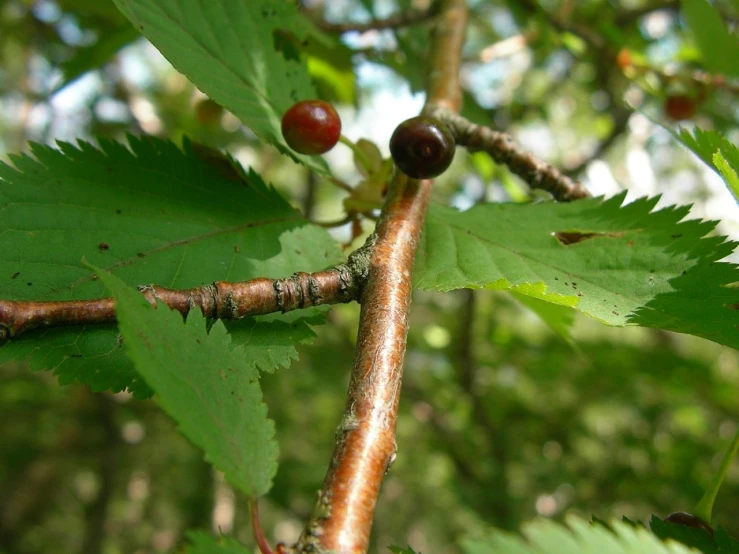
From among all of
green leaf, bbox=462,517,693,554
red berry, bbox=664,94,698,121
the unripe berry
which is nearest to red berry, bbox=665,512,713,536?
green leaf, bbox=462,517,693,554

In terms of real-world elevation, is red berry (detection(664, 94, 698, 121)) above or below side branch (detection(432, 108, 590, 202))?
below

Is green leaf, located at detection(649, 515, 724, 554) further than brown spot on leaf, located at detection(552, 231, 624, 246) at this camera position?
No

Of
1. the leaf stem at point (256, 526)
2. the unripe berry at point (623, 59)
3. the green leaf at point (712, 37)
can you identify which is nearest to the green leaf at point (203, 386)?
the leaf stem at point (256, 526)

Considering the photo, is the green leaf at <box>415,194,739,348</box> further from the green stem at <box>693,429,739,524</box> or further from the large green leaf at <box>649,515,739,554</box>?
the large green leaf at <box>649,515,739,554</box>

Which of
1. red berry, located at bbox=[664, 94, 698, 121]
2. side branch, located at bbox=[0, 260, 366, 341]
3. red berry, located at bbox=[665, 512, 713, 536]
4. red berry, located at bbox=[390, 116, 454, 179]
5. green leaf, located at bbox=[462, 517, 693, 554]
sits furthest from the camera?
red berry, located at bbox=[664, 94, 698, 121]

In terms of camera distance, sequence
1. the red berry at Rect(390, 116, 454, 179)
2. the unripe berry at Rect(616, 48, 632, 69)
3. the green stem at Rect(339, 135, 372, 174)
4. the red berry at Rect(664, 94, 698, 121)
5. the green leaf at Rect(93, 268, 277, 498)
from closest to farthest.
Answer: the green leaf at Rect(93, 268, 277, 498), the red berry at Rect(390, 116, 454, 179), the green stem at Rect(339, 135, 372, 174), the unripe berry at Rect(616, 48, 632, 69), the red berry at Rect(664, 94, 698, 121)

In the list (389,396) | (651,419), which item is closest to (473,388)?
(651,419)
